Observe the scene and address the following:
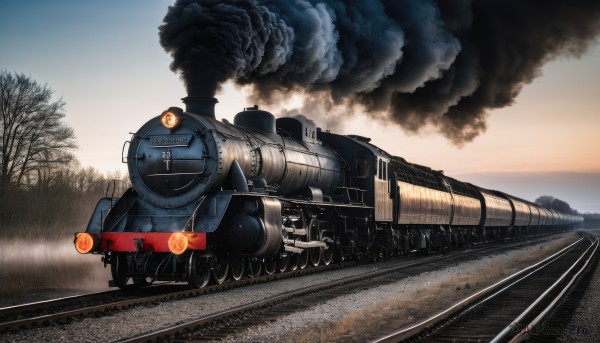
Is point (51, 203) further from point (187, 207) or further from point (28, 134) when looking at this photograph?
point (187, 207)

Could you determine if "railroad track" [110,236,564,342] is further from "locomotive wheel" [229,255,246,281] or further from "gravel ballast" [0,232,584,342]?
"locomotive wheel" [229,255,246,281]

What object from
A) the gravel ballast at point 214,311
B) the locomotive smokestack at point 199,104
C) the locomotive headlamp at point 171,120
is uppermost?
the locomotive smokestack at point 199,104

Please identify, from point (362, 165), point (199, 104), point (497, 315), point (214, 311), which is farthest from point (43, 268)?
point (497, 315)

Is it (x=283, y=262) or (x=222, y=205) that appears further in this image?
(x=283, y=262)

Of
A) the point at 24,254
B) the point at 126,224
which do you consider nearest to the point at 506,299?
the point at 126,224

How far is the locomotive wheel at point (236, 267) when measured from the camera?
489 inches

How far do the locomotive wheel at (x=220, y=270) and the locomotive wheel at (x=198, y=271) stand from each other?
21cm

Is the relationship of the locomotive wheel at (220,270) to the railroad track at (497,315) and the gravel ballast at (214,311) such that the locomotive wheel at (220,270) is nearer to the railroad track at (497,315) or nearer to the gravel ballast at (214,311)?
the gravel ballast at (214,311)

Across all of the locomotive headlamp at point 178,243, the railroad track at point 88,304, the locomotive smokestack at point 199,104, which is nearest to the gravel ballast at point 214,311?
the railroad track at point 88,304

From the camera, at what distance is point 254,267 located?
13453 millimetres

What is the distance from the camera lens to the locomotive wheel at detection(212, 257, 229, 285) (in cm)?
1180

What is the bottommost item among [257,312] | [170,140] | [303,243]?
[257,312]

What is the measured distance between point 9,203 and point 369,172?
13.2 m

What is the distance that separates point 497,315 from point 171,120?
268 inches
